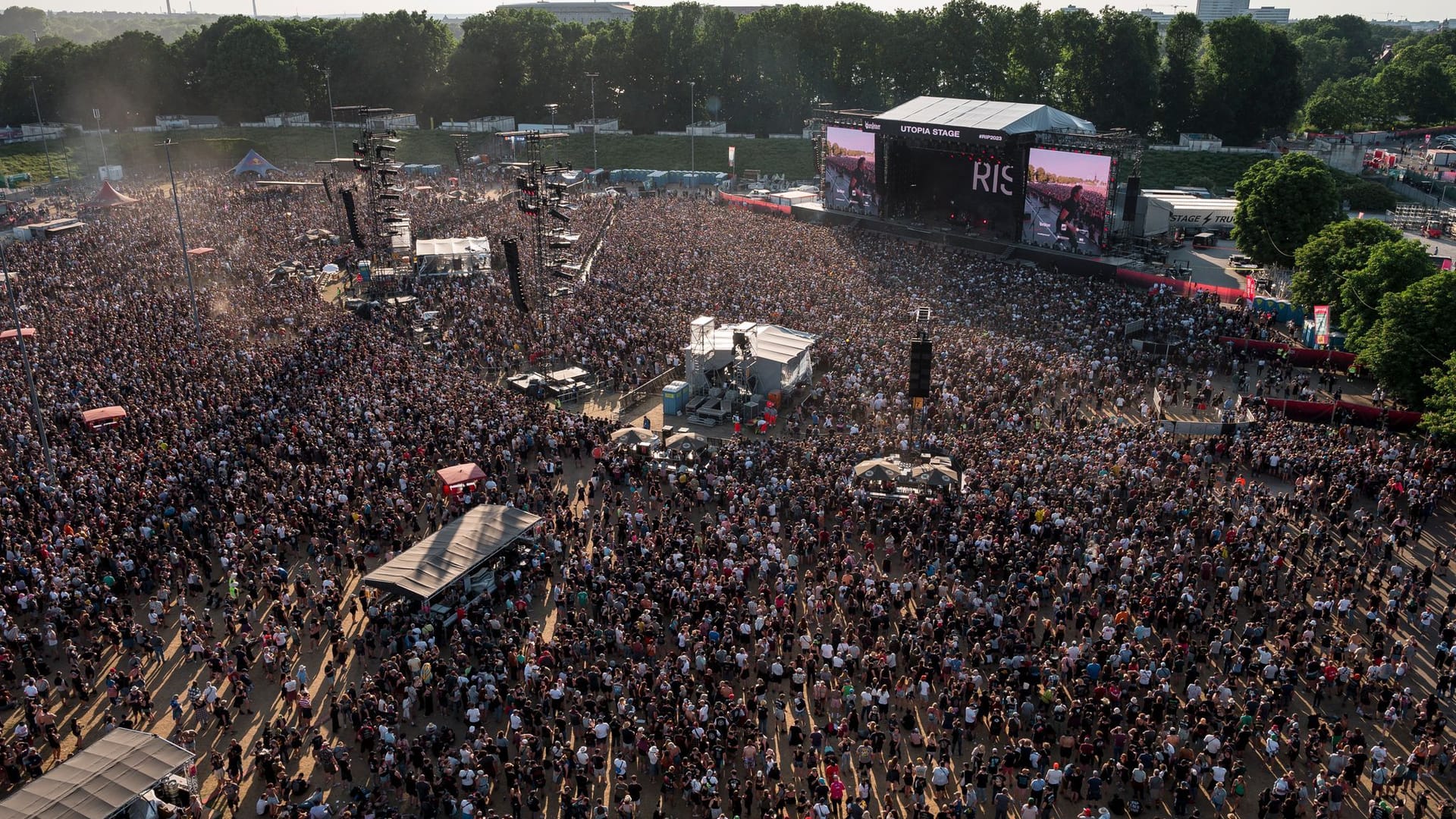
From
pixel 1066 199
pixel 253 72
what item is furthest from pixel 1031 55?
pixel 253 72

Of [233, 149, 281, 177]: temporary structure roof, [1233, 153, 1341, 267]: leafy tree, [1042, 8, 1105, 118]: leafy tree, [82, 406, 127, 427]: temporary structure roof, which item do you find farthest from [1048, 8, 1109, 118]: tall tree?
[82, 406, 127, 427]: temporary structure roof

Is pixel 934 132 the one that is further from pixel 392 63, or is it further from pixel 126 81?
pixel 126 81

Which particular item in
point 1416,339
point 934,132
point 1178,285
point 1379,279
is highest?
point 934,132

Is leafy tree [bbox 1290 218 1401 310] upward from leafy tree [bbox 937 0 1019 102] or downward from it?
downward

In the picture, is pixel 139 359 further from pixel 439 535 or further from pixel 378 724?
pixel 378 724

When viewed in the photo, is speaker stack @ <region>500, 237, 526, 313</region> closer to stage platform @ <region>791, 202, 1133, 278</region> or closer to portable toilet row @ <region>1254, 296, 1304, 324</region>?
stage platform @ <region>791, 202, 1133, 278</region>

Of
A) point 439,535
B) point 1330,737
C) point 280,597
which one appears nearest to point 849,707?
point 1330,737
